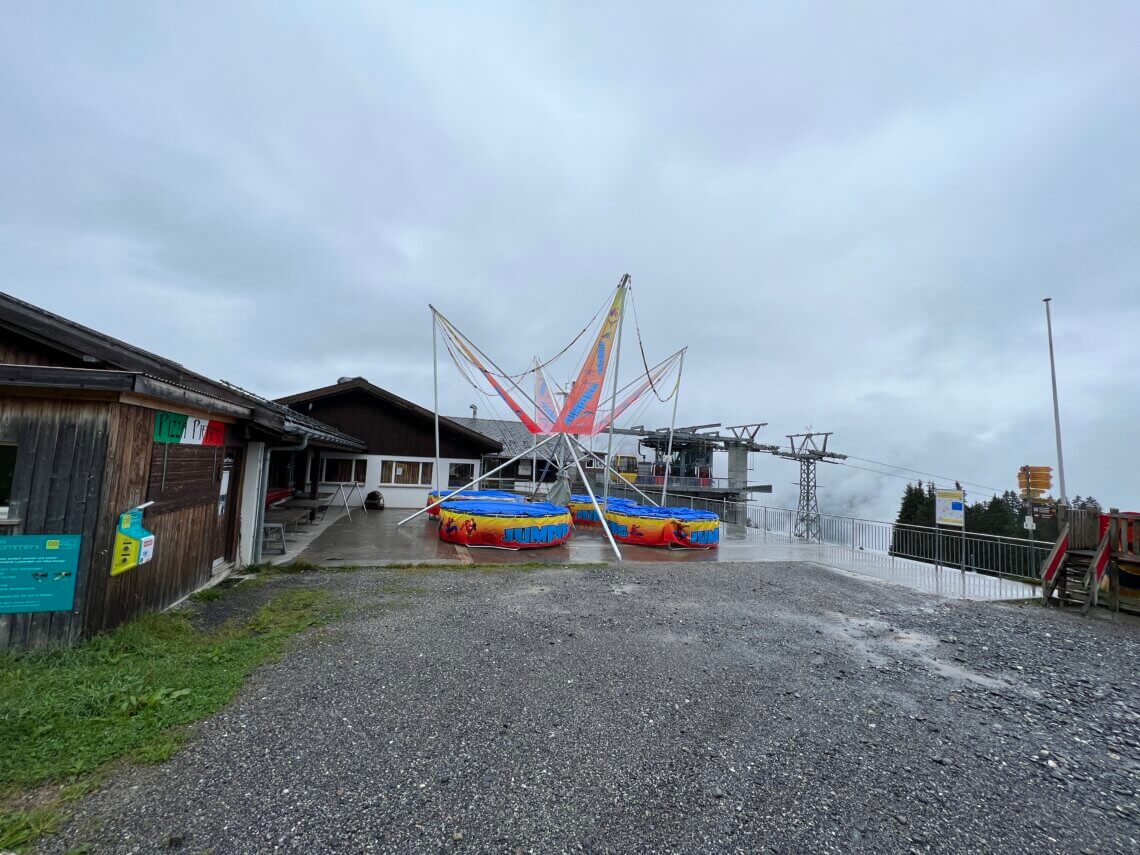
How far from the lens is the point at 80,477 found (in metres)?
4.62

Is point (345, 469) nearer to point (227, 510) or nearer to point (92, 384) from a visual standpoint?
point (227, 510)

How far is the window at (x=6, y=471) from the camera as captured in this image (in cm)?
446

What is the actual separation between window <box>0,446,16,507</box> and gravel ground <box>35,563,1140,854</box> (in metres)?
2.96

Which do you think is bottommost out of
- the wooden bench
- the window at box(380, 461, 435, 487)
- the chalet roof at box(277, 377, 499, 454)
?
the wooden bench

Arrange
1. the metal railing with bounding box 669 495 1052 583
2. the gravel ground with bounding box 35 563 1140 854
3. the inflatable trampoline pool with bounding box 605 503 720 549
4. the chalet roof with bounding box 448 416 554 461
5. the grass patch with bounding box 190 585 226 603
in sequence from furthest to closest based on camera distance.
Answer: the chalet roof with bounding box 448 416 554 461
the inflatable trampoline pool with bounding box 605 503 720 549
the metal railing with bounding box 669 495 1052 583
the grass patch with bounding box 190 585 226 603
the gravel ground with bounding box 35 563 1140 854

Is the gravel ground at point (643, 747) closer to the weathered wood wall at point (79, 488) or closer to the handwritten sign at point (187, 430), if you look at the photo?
the weathered wood wall at point (79, 488)

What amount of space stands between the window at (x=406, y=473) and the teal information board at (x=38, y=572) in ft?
55.1

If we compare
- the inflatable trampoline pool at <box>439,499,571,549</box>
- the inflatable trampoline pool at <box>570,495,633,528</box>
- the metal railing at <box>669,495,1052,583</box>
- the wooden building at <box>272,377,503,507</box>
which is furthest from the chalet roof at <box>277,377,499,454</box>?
the metal railing at <box>669,495,1052,583</box>

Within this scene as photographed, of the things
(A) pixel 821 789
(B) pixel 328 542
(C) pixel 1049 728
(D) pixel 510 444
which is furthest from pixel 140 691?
(D) pixel 510 444

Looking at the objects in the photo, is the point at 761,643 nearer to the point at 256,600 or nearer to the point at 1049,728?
the point at 1049,728

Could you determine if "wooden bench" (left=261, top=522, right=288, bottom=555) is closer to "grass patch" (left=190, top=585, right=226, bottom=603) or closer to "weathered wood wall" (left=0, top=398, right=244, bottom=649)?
"grass patch" (left=190, top=585, right=226, bottom=603)

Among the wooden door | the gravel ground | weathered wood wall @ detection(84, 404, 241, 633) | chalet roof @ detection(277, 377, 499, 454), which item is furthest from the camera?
chalet roof @ detection(277, 377, 499, 454)

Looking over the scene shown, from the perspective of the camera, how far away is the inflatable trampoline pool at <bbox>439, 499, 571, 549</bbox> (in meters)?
11.9

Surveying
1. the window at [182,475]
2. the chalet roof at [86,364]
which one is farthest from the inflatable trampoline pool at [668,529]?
the chalet roof at [86,364]
